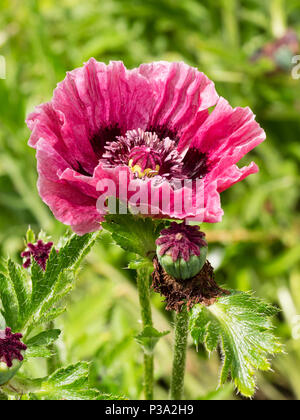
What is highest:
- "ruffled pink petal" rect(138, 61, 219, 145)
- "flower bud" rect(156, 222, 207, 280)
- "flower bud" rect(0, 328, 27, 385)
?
"ruffled pink petal" rect(138, 61, 219, 145)

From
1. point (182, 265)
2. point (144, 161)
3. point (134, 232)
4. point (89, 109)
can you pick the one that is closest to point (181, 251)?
point (182, 265)

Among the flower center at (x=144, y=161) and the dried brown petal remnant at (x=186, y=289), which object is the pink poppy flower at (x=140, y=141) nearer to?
the flower center at (x=144, y=161)

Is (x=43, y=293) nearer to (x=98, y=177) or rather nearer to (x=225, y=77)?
(x=98, y=177)

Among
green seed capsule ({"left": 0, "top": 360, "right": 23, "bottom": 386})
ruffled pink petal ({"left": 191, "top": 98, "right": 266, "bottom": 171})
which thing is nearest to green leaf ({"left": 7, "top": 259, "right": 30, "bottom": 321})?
green seed capsule ({"left": 0, "top": 360, "right": 23, "bottom": 386})

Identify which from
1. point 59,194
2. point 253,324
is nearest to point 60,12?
point 59,194

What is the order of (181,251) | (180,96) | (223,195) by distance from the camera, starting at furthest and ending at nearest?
1. (223,195)
2. (180,96)
3. (181,251)

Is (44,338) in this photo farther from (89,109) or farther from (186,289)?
(89,109)

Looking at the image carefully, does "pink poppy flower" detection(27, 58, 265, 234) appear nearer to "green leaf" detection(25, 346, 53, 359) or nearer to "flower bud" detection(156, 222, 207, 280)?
"flower bud" detection(156, 222, 207, 280)
